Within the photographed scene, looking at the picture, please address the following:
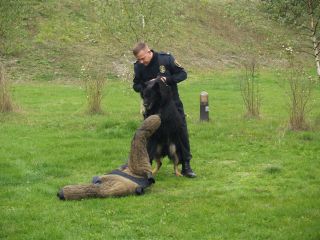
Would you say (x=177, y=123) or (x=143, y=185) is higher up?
(x=177, y=123)

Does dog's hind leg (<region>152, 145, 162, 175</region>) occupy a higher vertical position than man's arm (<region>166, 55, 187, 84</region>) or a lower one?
lower

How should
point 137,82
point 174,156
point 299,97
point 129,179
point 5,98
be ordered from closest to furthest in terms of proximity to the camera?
point 129,179 < point 174,156 < point 137,82 < point 299,97 < point 5,98

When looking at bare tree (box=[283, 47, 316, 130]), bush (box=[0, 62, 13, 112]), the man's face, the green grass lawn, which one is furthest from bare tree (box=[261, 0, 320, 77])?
the man's face

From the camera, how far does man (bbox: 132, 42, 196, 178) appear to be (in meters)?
9.59

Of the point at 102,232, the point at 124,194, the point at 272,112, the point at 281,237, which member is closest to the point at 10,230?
the point at 102,232

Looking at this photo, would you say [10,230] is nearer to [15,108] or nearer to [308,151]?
[308,151]

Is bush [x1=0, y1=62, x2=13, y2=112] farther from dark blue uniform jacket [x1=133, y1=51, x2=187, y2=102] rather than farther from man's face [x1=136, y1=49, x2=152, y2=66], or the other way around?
man's face [x1=136, y1=49, x2=152, y2=66]

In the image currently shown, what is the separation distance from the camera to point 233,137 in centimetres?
1361

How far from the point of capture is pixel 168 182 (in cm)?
952

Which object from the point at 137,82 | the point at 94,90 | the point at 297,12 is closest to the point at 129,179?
the point at 137,82

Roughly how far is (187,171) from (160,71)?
1.74 metres

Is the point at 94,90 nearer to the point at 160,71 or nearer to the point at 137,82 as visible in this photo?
the point at 137,82

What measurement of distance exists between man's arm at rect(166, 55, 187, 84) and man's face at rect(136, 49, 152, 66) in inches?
14.9

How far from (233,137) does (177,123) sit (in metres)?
4.07
